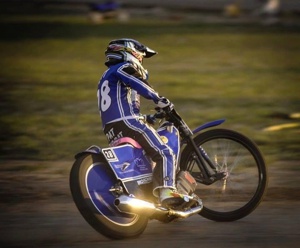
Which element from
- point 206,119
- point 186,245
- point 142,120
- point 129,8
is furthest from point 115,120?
point 129,8

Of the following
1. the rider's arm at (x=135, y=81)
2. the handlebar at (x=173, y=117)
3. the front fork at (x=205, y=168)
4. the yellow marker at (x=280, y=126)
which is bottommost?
the yellow marker at (x=280, y=126)

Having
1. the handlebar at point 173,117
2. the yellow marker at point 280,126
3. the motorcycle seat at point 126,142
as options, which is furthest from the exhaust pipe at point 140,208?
the yellow marker at point 280,126

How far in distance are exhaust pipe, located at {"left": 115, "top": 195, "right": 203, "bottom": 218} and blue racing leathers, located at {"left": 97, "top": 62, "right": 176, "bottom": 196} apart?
0.60 ft

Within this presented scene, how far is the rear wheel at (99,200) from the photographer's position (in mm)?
7270

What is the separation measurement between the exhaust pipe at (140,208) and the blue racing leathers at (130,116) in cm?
18

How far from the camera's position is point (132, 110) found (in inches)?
301

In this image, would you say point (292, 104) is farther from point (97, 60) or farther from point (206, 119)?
point (97, 60)

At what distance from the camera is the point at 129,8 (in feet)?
144

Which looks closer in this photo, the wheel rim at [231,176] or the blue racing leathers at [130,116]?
the blue racing leathers at [130,116]

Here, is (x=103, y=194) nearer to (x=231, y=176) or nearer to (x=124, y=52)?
(x=124, y=52)

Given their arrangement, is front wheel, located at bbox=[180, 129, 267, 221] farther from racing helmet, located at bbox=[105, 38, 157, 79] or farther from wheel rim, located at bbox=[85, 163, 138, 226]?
racing helmet, located at bbox=[105, 38, 157, 79]

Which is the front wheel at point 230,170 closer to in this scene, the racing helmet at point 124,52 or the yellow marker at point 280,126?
the racing helmet at point 124,52

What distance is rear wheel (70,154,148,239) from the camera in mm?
7270

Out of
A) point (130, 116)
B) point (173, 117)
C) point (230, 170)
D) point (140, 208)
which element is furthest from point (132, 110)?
point (230, 170)
